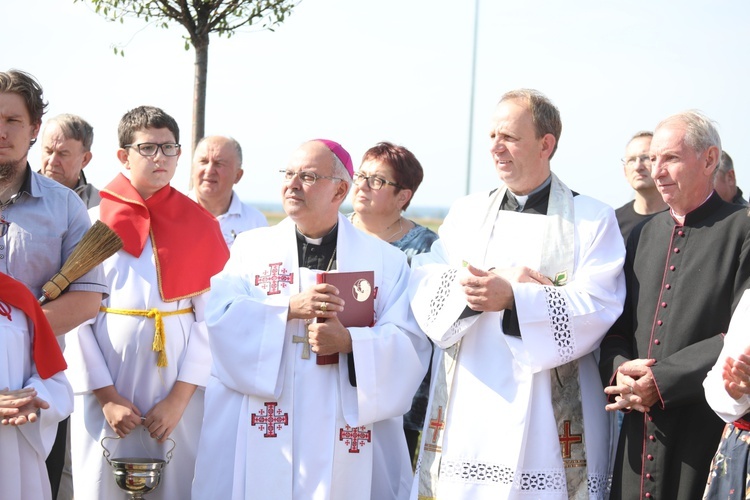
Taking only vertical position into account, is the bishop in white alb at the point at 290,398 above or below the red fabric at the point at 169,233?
below

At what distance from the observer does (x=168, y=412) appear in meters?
6.14

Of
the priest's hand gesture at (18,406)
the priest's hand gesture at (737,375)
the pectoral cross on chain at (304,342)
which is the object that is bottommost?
the priest's hand gesture at (18,406)

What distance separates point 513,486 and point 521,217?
1495 mm

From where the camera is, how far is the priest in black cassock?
5047mm

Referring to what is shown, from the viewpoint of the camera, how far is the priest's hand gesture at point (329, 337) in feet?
17.9

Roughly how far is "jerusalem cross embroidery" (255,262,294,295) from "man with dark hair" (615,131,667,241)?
3.18 meters

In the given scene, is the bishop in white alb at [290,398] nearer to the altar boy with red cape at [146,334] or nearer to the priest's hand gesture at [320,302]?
the priest's hand gesture at [320,302]

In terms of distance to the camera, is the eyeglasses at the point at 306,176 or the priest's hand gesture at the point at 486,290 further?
the eyeglasses at the point at 306,176

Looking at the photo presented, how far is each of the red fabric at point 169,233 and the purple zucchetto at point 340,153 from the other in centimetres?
118

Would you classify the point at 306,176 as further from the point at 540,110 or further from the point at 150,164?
the point at 540,110

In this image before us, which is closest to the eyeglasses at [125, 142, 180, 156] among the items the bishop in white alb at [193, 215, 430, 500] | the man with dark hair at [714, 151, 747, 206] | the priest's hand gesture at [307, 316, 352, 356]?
the bishop in white alb at [193, 215, 430, 500]

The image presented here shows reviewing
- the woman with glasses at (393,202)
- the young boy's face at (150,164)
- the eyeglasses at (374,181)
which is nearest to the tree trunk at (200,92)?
the woman with glasses at (393,202)

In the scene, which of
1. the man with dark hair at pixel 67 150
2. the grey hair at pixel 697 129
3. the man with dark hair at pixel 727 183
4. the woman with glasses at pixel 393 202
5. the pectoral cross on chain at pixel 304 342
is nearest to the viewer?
the grey hair at pixel 697 129

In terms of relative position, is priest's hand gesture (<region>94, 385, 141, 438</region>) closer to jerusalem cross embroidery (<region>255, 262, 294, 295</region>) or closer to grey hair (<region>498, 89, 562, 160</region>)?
jerusalem cross embroidery (<region>255, 262, 294, 295</region>)
